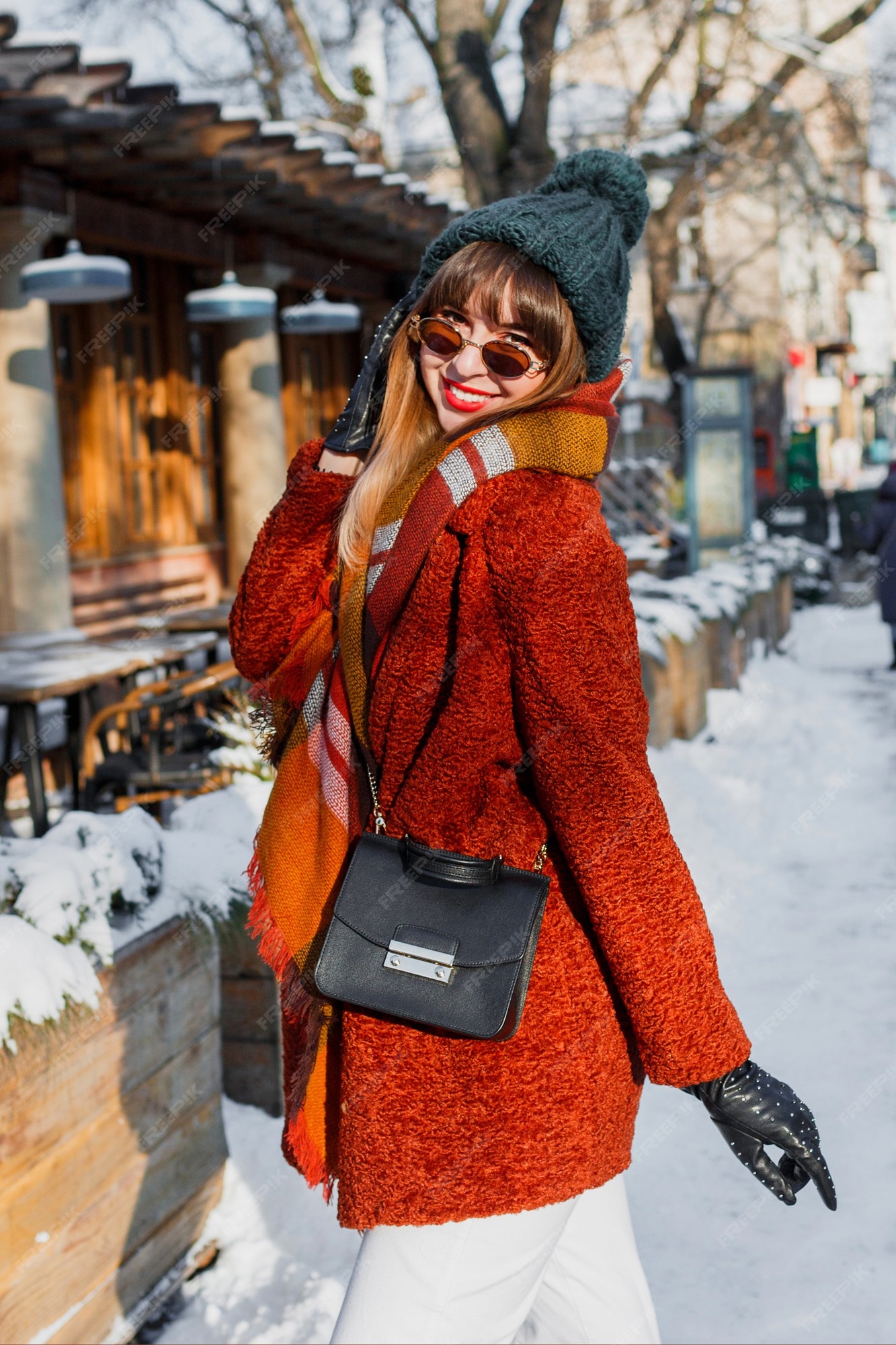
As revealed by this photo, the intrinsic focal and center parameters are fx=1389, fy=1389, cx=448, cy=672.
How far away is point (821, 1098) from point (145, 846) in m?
1.75

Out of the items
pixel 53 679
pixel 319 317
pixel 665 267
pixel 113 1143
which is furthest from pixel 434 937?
pixel 665 267

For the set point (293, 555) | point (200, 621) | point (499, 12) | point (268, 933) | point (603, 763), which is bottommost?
point (200, 621)

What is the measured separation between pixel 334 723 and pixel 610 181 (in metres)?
0.79

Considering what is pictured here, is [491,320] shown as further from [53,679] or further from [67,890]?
[53,679]

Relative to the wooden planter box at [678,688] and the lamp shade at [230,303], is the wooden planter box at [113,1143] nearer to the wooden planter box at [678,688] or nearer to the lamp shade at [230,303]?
the wooden planter box at [678,688]

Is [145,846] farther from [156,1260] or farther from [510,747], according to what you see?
[510,747]

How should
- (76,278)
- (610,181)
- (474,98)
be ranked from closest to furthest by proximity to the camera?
(610,181) → (76,278) → (474,98)

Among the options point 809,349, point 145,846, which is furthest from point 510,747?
point 809,349

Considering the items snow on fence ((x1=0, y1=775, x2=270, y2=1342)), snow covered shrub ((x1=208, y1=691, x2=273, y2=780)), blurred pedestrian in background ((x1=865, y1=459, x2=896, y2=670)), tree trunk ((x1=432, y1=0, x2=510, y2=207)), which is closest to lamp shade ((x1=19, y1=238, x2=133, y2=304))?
snow covered shrub ((x1=208, y1=691, x2=273, y2=780))

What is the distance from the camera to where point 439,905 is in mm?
1536

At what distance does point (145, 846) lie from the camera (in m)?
2.67

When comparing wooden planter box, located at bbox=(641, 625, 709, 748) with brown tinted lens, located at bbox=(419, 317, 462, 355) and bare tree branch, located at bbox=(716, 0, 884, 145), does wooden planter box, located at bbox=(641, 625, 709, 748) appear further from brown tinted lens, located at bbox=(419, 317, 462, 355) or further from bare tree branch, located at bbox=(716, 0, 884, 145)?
bare tree branch, located at bbox=(716, 0, 884, 145)

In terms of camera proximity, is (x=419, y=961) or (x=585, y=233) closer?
(x=419, y=961)

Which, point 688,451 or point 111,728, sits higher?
point 688,451
